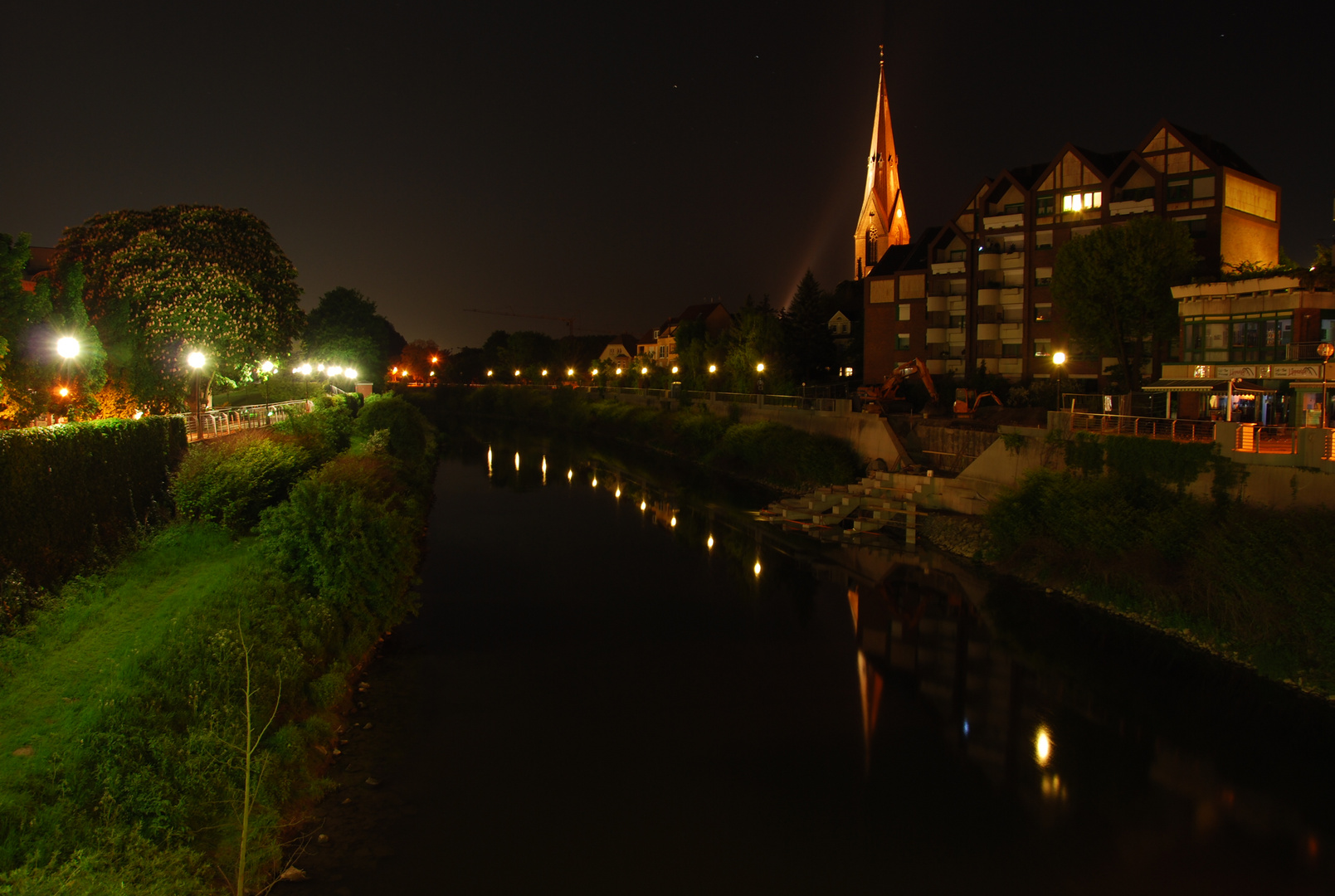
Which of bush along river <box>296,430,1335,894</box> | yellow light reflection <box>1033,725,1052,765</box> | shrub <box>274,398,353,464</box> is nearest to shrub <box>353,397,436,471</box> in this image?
shrub <box>274,398,353,464</box>

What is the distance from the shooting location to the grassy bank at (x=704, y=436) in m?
36.0

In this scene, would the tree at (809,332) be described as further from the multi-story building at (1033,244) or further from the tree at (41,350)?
the tree at (41,350)

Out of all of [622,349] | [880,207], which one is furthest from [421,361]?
[880,207]

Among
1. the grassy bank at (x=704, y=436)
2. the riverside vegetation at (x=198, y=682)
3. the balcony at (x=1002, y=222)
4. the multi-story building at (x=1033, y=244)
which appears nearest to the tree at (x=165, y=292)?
the riverside vegetation at (x=198, y=682)

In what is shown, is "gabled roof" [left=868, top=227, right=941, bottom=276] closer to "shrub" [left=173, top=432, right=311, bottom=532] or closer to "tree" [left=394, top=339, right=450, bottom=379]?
"shrub" [left=173, top=432, right=311, bottom=532]

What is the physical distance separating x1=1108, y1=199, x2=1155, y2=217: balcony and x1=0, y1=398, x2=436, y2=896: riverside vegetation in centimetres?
3903

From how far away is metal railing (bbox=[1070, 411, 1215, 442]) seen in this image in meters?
20.6

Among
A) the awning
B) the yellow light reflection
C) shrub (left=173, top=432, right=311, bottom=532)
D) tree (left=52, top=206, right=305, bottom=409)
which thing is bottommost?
the yellow light reflection

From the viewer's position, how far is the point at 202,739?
376 inches

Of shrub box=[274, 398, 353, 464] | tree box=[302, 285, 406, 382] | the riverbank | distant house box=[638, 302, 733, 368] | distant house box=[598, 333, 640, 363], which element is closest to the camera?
the riverbank

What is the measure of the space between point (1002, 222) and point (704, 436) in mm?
20814

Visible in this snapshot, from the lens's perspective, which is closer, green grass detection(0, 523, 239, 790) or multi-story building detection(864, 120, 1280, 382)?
green grass detection(0, 523, 239, 790)

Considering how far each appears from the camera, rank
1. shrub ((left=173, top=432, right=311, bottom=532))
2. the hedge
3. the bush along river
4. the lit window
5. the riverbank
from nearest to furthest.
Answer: the bush along river, the hedge, the riverbank, shrub ((left=173, top=432, right=311, bottom=532)), the lit window

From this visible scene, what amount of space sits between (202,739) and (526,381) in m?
95.3
